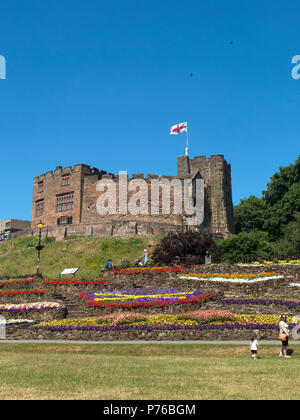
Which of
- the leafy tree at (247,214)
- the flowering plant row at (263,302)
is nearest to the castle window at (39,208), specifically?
the leafy tree at (247,214)

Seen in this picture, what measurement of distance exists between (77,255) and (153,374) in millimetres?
33898

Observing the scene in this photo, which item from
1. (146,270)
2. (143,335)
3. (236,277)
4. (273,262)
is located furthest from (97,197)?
(143,335)

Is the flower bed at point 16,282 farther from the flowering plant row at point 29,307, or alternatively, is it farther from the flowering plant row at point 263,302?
the flowering plant row at point 263,302

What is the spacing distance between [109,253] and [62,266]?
441 centimetres

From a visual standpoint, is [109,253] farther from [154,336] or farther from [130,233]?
[154,336]

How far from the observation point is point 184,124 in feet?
204

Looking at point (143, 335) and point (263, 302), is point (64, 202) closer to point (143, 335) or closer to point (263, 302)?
point (263, 302)

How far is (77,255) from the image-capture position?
145ft

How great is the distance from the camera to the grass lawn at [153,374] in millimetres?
A: 8773

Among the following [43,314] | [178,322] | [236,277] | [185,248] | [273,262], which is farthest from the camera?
[185,248]

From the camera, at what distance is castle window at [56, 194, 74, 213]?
60150 millimetres

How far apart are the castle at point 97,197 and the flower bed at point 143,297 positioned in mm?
26277

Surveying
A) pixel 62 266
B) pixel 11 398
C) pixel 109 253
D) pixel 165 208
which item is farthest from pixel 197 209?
pixel 11 398

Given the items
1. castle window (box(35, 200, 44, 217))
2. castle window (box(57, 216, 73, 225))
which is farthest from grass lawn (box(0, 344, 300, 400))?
castle window (box(35, 200, 44, 217))
